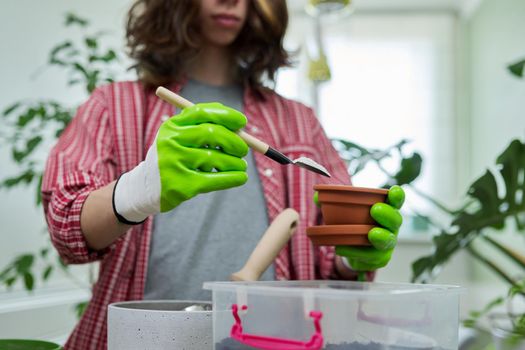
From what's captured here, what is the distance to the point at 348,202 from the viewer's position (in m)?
0.72

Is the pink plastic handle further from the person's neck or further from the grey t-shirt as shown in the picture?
the person's neck

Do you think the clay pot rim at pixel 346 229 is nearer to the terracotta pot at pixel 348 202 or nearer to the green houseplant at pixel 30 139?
the terracotta pot at pixel 348 202

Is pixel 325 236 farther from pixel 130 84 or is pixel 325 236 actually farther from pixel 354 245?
pixel 130 84

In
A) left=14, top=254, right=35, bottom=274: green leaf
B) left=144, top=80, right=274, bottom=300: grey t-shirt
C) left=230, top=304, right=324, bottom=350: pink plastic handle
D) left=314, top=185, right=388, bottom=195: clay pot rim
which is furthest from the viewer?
left=14, top=254, right=35, bottom=274: green leaf

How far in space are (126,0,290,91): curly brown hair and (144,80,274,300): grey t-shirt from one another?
225mm

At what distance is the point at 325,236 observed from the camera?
753mm

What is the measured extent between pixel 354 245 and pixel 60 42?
1395mm

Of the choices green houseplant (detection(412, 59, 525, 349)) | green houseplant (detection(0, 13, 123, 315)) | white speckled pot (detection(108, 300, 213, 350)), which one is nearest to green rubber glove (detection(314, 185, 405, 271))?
white speckled pot (detection(108, 300, 213, 350))

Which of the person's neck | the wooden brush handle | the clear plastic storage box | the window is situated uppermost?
the window

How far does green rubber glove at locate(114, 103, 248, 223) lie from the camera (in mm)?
641

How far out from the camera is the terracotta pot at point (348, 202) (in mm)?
712

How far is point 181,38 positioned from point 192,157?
1.74 feet

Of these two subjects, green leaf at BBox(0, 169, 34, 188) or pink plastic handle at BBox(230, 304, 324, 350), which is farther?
green leaf at BBox(0, 169, 34, 188)

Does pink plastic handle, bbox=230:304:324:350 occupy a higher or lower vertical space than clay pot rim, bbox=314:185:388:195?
lower
